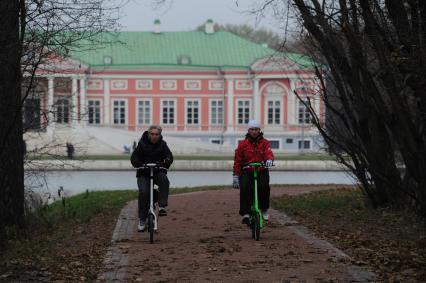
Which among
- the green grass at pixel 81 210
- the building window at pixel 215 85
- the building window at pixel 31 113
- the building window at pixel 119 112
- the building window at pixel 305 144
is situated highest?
the building window at pixel 215 85

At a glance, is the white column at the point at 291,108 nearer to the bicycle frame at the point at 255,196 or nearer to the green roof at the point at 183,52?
the green roof at the point at 183,52

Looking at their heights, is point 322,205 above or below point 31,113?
below

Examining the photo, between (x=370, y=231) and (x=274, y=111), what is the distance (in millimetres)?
69576

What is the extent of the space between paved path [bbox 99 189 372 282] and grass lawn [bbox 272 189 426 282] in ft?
0.97

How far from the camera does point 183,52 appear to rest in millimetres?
84125

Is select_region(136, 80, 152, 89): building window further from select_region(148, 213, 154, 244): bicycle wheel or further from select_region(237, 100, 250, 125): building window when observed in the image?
select_region(148, 213, 154, 244): bicycle wheel

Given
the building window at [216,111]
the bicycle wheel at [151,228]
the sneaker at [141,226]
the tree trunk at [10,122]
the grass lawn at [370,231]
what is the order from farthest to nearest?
the building window at [216,111], the sneaker at [141,226], the bicycle wheel at [151,228], the tree trunk at [10,122], the grass lawn at [370,231]

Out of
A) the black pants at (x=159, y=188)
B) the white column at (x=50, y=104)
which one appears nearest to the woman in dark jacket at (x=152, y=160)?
the black pants at (x=159, y=188)

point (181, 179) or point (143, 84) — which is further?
point (143, 84)

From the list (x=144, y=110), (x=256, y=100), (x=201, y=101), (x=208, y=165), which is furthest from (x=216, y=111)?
(x=208, y=165)

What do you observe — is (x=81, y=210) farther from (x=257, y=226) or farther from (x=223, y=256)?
(x=223, y=256)

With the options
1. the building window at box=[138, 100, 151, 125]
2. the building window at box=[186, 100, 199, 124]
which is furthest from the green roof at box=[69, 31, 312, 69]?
the building window at box=[138, 100, 151, 125]

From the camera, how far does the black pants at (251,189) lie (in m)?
12.1

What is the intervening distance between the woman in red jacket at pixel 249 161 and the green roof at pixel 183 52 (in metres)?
67.3
